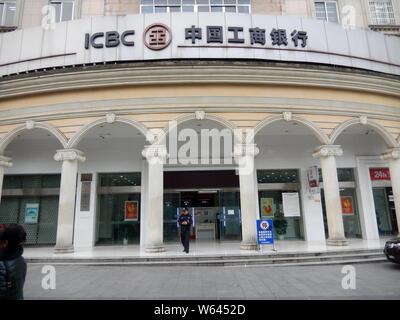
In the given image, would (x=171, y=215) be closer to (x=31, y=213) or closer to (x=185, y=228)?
(x=185, y=228)

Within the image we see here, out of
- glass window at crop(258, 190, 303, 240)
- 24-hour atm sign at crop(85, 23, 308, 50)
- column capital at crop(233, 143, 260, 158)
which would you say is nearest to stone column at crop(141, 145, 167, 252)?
column capital at crop(233, 143, 260, 158)

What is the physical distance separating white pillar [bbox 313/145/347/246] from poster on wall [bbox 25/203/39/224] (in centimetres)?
1254

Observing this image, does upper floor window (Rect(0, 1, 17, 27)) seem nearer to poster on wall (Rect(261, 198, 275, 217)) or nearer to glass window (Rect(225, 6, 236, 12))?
glass window (Rect(225, 6, 236, 12))

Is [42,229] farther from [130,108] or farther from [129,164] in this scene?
[130,108]

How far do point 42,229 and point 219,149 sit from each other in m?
8.92

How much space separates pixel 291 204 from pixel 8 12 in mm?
16904

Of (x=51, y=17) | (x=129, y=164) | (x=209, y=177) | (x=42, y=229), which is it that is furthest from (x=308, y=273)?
(x=51, y=17)

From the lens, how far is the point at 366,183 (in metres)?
14.1

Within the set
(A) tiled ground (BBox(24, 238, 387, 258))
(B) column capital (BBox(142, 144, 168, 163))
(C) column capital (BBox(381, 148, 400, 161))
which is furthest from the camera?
(C) column capital (BBox(381, 148, 400, 161))

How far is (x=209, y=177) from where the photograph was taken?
46.1 ft

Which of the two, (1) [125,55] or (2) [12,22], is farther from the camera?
(2) [12,22]

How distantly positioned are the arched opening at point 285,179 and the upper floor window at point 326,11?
6.69m

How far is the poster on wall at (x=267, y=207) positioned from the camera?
14.0 metres

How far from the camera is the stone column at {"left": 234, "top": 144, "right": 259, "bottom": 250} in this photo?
10.1 meters
